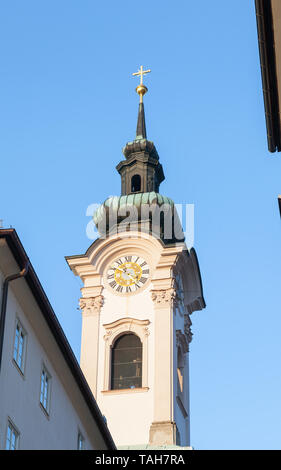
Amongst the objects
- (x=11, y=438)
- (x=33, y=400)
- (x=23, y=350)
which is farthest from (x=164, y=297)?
(x=11, y=438)

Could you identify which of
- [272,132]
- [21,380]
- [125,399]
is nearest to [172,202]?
[125,399]

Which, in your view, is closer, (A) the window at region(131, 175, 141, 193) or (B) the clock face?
(B) the clock face

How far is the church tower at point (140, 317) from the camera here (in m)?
41.0

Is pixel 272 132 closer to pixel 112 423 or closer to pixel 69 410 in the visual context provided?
pixel 69 410

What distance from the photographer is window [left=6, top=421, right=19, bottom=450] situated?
2006 cm

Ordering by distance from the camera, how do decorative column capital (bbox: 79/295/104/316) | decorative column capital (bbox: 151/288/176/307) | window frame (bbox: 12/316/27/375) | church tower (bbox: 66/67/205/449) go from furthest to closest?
decorative column capital (bbox: 79/295/104/316) < decorative column capital (bbox: 151/288/176/307) < church tower (bbox: 66/67/205/449) < window frame (bbox: 12/316/27/375)

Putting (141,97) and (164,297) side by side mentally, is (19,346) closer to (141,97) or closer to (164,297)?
(164,297)

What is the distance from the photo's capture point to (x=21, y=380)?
2100 centimetres

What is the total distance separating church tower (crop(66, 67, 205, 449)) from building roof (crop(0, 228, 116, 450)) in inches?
527

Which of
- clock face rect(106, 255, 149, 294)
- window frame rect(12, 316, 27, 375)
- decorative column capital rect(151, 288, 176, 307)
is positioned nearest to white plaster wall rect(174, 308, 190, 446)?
decorative column capital rect(151, 288, 176, 307)

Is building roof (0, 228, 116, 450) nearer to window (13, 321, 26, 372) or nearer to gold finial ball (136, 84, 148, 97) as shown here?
window (13, 321, 26, 372)

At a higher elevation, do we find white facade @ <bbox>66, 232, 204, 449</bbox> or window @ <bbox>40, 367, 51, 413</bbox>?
white facade @ <bbox>66, 232, 204, 449</bbox>

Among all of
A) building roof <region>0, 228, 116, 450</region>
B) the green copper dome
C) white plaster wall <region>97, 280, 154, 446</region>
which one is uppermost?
the green copper dome

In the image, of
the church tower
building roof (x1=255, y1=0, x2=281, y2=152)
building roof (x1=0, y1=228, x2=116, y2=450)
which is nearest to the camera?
building roof (x1=255, y1=0, x2=281, y2=152)
